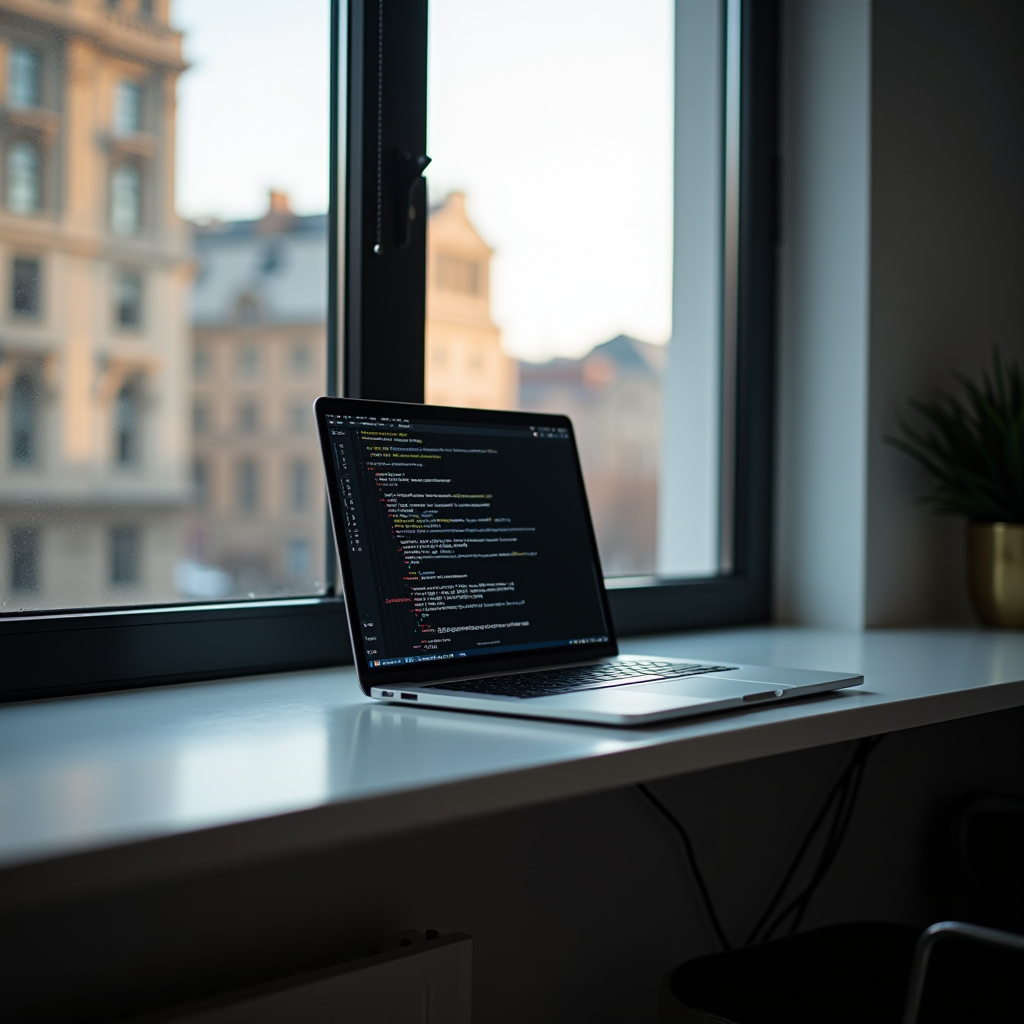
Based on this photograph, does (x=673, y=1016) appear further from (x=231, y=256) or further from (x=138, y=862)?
(x=231, y=256)

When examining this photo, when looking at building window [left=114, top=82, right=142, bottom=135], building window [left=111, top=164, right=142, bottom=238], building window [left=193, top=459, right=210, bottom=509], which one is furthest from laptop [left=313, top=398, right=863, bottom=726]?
building window [left=193, top=459, right=210, bottom=509]

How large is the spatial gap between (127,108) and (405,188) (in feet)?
7.83

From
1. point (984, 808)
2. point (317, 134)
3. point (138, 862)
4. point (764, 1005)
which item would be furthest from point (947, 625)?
point (138, 862)

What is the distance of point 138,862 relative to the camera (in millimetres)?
605

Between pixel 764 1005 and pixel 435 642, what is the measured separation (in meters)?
0.54

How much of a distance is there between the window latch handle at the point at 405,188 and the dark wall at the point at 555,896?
72 centimetres

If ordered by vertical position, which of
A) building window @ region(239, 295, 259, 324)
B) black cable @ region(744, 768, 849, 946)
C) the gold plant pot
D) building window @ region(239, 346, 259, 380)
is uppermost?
building window @ region(239, 295, 259, 324)

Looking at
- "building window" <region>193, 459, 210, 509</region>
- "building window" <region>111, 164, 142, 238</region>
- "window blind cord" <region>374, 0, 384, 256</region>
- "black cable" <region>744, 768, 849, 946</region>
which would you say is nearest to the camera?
"window blind cord" <region>374, 0, 384, 256</region>

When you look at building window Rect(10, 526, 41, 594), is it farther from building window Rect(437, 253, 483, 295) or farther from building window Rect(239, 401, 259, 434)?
building window Rect(239, 401, 259, 434)

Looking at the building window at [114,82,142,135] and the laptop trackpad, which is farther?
the building window at [114,82,142,135]

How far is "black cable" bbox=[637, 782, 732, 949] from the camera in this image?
61.1 inches

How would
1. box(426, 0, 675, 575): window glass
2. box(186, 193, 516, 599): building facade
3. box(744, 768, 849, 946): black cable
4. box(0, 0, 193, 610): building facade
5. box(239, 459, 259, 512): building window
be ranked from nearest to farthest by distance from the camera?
Result: box(0, 0, 193, 610): building facade
box(744, 768, 849, 946): black cable
box(426, 0, 675, 575): window glass
box(186, 193, 516, 599): building facade
box(239, 459, 259, 512): building window

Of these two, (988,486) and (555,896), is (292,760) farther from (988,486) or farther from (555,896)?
(988,486)

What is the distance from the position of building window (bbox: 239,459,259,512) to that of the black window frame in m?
11.8
